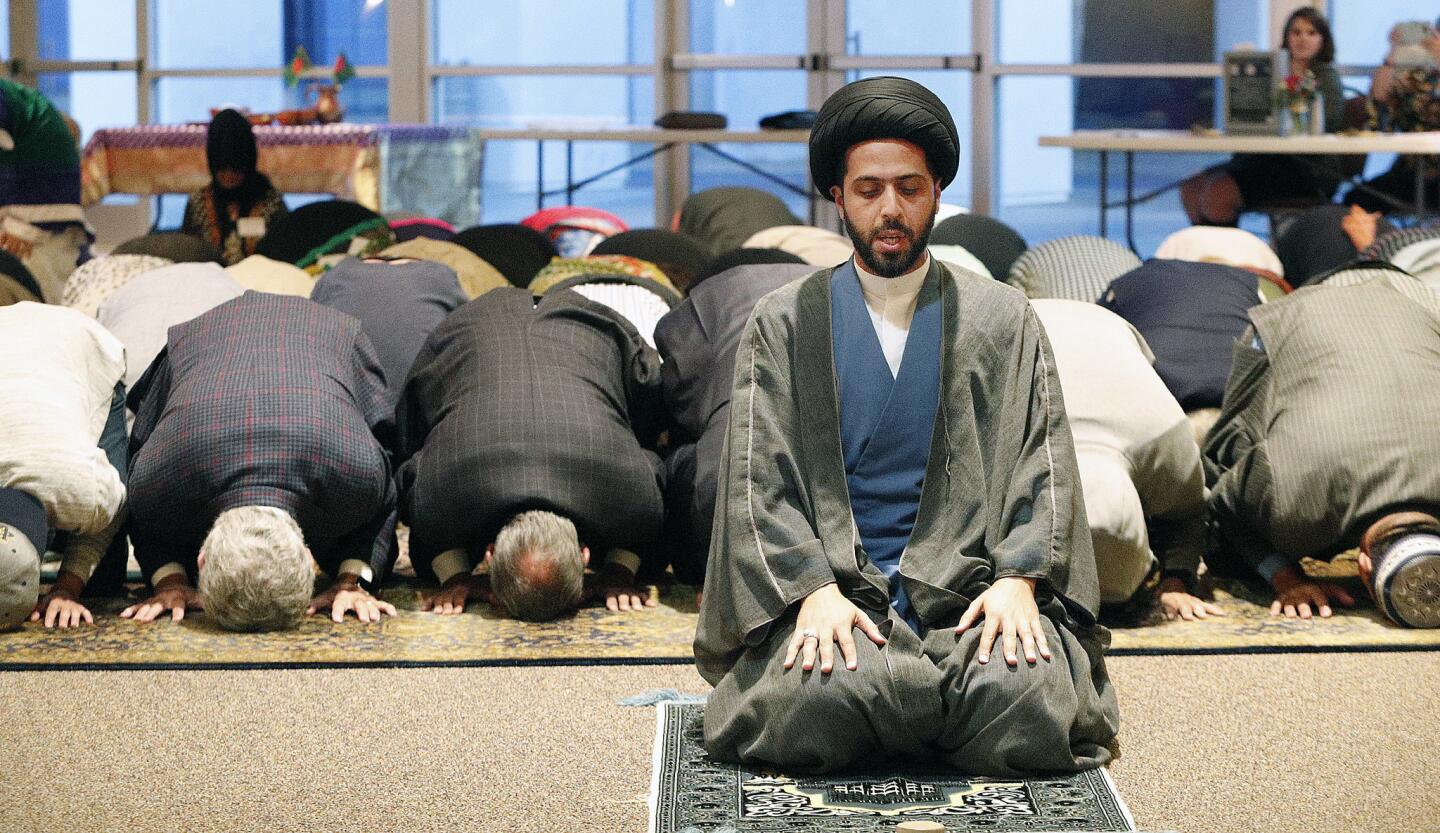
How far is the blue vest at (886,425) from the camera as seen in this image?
249cm

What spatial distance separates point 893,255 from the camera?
2.49 meters

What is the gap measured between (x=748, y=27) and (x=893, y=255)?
7156 millimetres

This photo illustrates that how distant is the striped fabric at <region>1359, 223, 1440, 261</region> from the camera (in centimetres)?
461

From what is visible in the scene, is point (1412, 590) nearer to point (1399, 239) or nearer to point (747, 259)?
point (1399, 239)

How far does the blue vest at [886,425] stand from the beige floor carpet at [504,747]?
0.48 metres

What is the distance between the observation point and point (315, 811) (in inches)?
92.4

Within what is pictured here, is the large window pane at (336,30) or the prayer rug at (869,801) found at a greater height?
the large window pane at (336,30)

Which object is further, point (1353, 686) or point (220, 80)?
point (220, 80)

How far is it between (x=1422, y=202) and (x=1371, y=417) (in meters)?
3.72

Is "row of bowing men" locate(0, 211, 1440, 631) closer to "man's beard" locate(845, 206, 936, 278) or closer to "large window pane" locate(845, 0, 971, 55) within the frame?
"man's beard" locate(845, 206, 936, 278)

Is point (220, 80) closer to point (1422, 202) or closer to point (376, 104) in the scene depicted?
point (376, 104)

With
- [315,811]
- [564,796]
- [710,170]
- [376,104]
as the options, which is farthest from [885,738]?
[376,104]

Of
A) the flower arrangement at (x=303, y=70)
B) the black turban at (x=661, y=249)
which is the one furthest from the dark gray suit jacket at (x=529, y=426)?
the flower arrangement at (x=303, y=70)

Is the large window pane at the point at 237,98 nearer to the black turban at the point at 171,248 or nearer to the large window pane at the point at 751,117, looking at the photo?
the large window pane at the point at 751,117
